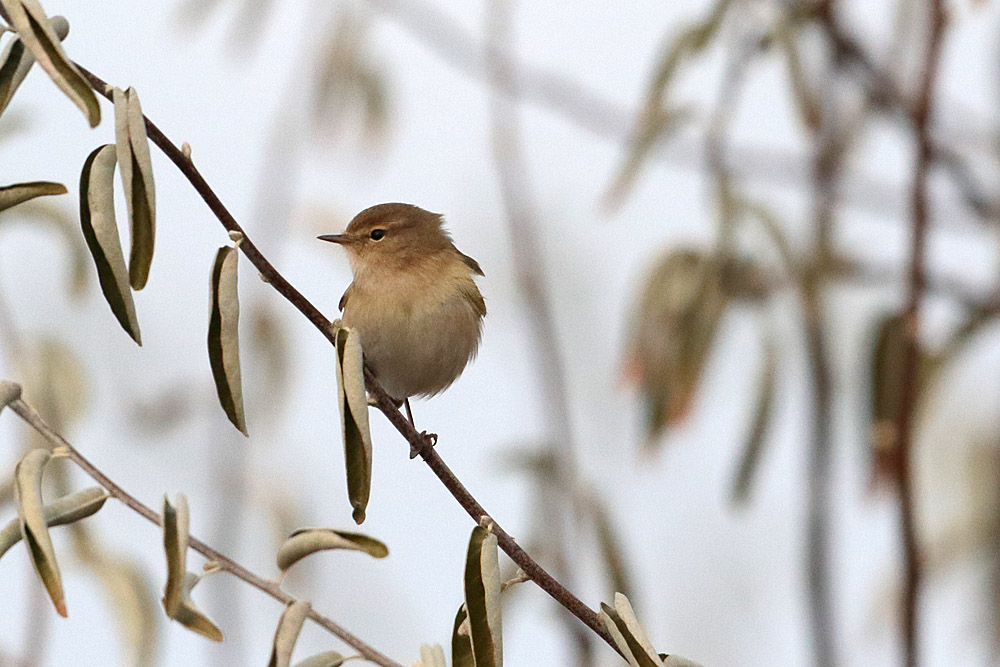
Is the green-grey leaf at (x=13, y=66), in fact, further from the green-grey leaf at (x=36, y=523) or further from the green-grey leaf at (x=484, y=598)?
the green-grey leaf at (x=484, y=598)

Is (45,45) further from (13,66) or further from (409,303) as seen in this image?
(409,303)

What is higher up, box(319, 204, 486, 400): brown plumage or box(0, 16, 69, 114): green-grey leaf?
box(319, 204, 486, 400): brown plumage

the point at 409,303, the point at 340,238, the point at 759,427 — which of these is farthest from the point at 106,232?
the point at 759,427

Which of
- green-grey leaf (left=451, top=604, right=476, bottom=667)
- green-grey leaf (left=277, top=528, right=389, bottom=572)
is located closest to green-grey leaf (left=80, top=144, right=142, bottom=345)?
green-grey leaf (left=277, top=528, right=389, bottom=572)

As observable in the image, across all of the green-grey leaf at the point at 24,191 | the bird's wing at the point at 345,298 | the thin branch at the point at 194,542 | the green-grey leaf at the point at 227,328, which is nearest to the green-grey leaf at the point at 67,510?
the thin branch at the point at 194,542

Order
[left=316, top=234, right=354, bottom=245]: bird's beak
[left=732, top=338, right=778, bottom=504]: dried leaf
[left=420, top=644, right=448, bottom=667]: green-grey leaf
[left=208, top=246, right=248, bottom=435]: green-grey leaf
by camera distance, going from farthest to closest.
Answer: [left=316, top=234, right=354, bottom=245]: bird's beak
[left=732, top=338, right=778, bottom=504]: dried leaf
[left=420, top=644, right=448, bottom=667]: green-grey leaf
[left=208, top=246, right=248, bottom=435]: green-grey leaf

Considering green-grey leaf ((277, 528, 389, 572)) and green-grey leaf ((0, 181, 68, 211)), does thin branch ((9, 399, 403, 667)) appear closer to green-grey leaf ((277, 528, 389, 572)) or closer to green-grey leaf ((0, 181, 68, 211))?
green-grey leaf ((277, 528, 389, 572))

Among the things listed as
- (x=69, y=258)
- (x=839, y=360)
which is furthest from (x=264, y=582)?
(x=839, y=360)
